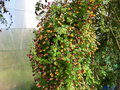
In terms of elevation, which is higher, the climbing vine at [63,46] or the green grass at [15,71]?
the climbing vine at [63,46]

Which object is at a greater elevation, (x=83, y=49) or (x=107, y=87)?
(x=83, y=49)

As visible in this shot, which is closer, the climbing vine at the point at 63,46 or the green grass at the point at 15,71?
the climbing vine at the point at 63,46

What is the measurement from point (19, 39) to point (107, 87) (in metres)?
2.04

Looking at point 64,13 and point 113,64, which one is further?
point 113,64

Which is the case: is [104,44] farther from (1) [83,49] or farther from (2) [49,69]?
(2) [49,69]

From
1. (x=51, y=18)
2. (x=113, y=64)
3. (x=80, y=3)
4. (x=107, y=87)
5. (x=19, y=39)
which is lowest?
(x=107, y=87)

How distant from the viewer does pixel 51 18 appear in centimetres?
196

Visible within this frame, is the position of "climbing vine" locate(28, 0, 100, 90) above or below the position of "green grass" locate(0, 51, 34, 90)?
above

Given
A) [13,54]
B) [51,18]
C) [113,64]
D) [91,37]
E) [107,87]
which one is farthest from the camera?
[107,87]

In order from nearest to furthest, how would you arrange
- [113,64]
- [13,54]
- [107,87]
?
[13,54], [113,64], [107,87]

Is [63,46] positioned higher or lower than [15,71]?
higher

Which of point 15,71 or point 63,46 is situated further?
point 15,71

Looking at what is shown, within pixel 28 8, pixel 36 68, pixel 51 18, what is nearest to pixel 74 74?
pixel 36 68

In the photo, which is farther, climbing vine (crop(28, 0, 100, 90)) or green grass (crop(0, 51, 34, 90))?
green grass (crop(0, 51, 34, 90))
